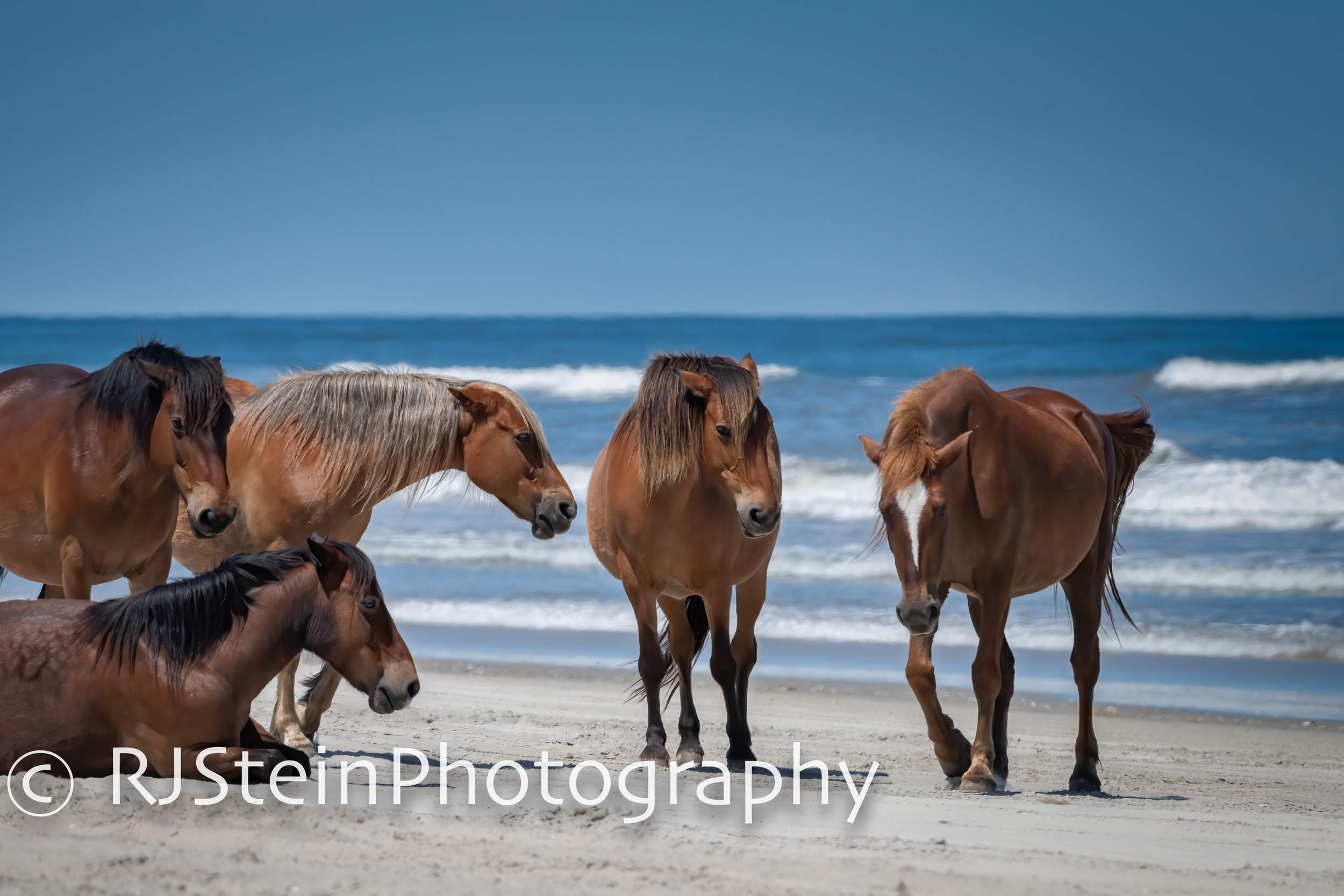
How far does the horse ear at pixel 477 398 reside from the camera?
520 cm

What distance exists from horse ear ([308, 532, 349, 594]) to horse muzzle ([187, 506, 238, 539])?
79cm

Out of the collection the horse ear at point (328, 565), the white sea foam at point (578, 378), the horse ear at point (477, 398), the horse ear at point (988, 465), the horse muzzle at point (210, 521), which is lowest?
the horse ear at point (328, 565)

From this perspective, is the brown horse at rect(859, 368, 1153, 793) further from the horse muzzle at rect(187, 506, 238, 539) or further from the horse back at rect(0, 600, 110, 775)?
the horse back at rect(0, 600, 110, 775)

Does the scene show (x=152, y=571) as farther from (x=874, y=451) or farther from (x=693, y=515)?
(x=874, y=451)

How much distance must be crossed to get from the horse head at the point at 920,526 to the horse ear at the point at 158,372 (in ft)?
8.89

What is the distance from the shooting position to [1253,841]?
12.8 ft

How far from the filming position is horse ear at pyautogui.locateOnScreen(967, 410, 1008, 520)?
483 cm

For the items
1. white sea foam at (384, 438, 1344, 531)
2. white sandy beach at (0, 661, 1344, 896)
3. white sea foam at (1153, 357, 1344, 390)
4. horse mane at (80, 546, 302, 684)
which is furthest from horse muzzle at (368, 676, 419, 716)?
white sea foam at (1153, 357, 1344, 390)

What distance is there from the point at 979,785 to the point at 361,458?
9.55ft

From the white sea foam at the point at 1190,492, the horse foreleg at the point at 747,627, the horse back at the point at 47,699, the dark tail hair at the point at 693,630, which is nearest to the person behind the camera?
the horse back at the point at 47,699

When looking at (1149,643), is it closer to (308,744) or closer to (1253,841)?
(1253,841)

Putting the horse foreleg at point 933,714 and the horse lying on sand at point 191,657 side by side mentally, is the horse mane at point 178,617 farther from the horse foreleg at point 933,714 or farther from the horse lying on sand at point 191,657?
the horse foreleg at point 933,714

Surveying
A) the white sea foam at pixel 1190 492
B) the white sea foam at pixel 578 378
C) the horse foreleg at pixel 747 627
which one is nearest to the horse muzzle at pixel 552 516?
the horse foreleg at pixel 747 627

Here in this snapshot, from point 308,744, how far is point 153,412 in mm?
1615
